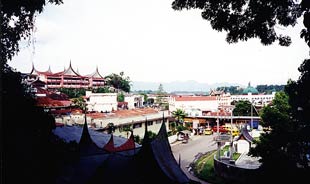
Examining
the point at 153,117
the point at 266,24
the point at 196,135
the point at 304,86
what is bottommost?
the point at 196,135

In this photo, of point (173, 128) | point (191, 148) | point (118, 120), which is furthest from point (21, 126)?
point (173, 128)

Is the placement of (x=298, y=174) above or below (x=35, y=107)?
below

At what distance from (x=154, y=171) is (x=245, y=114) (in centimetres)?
2691

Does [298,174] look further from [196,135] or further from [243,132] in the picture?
[196,135]

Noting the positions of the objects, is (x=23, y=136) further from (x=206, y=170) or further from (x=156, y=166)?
(x=206, y=170)

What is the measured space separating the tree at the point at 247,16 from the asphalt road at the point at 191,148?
12.4 metres

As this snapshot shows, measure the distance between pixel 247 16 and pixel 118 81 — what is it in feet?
152

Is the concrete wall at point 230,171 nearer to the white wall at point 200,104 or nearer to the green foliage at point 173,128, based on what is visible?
the green foliage at point 173,128

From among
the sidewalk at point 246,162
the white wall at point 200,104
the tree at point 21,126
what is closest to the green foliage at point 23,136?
the tree at point 21,126

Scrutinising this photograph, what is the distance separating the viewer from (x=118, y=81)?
4956 cm

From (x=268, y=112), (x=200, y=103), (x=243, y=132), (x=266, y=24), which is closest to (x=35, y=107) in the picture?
(x=266, y=24)

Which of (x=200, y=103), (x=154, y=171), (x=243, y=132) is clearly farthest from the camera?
(x=200, y=103)

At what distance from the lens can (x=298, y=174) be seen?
10.8 ft

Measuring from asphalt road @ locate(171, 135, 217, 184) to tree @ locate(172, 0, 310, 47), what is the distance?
40.6ft
